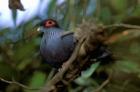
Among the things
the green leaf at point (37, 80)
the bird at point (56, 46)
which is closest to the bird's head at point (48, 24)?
the bird at point (56, 46)

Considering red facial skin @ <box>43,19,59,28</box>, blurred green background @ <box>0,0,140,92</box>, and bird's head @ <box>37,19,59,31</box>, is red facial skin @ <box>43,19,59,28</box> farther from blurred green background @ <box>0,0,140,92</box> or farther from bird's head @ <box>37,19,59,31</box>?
blurred green background @ <box>0,0,140,92</box>

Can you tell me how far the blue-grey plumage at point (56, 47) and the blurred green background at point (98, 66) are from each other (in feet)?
1.49

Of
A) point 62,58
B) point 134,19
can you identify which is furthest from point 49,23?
point 134,19

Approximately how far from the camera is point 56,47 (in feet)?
5.60

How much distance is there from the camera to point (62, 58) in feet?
5.48

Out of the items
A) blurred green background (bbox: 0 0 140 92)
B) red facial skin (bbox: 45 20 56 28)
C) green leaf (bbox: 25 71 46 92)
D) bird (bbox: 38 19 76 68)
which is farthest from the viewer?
blurred green background (bbox: 0 0 140 92)

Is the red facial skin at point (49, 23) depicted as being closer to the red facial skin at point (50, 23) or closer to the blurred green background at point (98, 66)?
the red facial skin at point (50, 23)

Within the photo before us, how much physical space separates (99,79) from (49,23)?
607 mm

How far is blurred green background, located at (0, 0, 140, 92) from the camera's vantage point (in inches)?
88.4

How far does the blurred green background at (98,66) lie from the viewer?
225cm

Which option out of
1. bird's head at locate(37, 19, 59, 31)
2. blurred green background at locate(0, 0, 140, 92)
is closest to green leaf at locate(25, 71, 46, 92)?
blurred green background at locate(0, 0, 140, 92)

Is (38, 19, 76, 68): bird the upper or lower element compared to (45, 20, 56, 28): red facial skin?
lower

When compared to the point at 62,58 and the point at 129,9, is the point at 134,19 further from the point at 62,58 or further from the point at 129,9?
the point at 62,58

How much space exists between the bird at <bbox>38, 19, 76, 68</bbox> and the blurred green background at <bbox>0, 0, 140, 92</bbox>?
1.43ft
